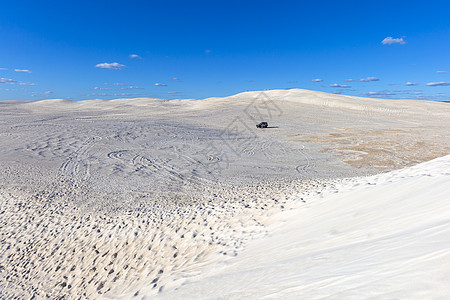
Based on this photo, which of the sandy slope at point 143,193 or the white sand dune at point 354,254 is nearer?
the white sand dune at point 354,254

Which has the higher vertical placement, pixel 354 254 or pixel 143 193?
pixel 354 254

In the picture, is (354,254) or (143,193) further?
(143,193)

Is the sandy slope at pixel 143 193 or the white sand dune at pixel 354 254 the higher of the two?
the white sand dune at pixel 354 254

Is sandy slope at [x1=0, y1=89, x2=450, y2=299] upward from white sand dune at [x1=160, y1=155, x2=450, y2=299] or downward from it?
downward

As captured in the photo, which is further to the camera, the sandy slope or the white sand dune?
the sandy slope
